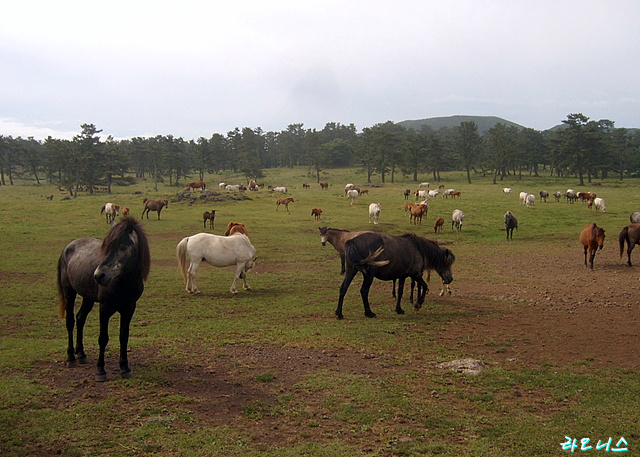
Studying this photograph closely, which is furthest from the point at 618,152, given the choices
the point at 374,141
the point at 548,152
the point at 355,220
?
the point at 355,220

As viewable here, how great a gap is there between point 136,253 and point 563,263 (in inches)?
694

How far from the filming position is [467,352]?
8273 millimetres

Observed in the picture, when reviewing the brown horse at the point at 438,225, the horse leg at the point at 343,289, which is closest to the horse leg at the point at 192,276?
the horse leg at the point at 343,289

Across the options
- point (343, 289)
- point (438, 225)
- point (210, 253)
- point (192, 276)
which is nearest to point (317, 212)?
point (438, 225)

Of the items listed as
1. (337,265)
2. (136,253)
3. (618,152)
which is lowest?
(337,265)

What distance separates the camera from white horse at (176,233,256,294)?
45.9 feet

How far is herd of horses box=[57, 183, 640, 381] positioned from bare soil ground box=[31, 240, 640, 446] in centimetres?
77

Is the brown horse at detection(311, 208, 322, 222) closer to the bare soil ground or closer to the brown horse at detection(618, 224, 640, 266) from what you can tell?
the bare soil ground

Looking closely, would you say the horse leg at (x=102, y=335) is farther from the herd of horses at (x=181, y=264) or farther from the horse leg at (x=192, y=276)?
the horse leg at (x=192, y=276)

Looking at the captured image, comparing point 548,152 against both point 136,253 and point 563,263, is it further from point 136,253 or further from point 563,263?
point 136,253

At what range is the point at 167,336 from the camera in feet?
30.3

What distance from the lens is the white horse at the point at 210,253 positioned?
1399cm

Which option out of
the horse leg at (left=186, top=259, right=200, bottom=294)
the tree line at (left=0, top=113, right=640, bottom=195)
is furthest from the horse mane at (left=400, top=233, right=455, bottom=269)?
the tree line at (left=0, top=113, right=640, bottom=195)

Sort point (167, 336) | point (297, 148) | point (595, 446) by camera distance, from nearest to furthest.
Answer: point (595, 446) → point (167, 336) → point (297, 148)
